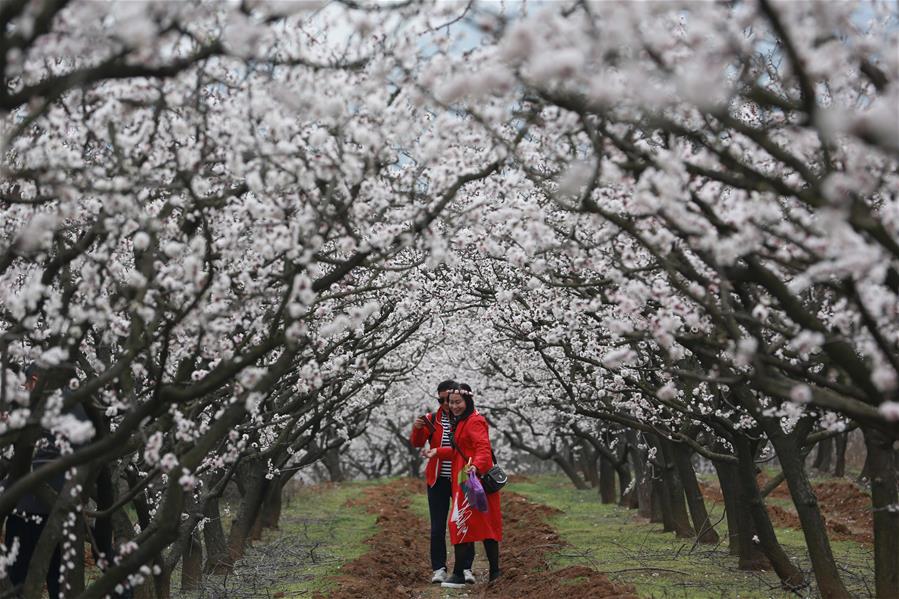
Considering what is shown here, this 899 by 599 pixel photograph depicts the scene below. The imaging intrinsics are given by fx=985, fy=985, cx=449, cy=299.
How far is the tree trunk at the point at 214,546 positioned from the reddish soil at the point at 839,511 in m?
9.03

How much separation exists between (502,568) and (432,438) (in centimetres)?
208

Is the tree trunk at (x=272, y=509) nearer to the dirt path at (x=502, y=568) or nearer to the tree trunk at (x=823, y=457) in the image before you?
the dirt path at (x=502, y=568)

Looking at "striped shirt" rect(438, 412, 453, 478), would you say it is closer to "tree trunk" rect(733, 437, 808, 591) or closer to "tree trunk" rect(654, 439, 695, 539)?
"tree trunk" rect(733, 437, 808, 591)

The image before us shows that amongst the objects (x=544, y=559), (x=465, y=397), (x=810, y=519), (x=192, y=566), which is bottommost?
(x=544, y=559)

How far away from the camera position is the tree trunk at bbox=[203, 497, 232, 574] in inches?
534

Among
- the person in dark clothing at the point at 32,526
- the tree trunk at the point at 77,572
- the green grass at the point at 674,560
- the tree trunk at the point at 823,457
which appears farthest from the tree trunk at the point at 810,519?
the tree trunk at the point at 823,457

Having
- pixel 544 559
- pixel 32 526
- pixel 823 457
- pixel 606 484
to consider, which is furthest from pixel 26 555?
pixel 823 457

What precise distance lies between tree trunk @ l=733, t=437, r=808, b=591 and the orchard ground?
0.61ft

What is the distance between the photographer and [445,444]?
12078 mm

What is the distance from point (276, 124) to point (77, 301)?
261 centimetres

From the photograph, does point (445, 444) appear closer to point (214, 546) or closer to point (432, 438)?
point (432, 438)

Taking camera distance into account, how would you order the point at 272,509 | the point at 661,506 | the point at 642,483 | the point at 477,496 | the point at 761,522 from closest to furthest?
1. the point at 761,522
2. the point at 477,496
3. the point at 661,506
4. the point at 642,483
5. the point at 272,509

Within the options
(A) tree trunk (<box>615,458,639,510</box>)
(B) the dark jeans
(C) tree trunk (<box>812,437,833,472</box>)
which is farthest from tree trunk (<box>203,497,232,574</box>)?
(C) tree trunk (<box>812,437,833,472</box>)

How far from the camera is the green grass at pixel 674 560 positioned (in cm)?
973
